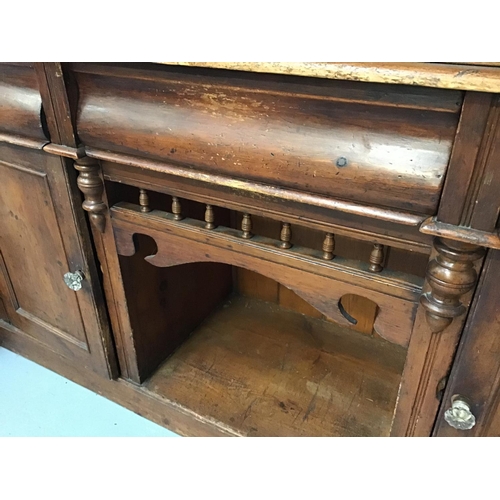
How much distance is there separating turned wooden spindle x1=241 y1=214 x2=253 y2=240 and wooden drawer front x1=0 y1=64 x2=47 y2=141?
43 centimetres

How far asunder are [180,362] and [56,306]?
372 mm

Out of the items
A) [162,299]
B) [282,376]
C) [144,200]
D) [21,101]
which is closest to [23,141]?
[21,101]

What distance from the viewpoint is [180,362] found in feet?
4.35

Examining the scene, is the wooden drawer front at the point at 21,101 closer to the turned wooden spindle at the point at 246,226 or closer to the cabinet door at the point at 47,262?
the cabinet door at the point at 47,262

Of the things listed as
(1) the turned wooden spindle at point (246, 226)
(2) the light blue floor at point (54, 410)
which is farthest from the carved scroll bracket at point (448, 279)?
(2) the light blue floor at point (54, 410)

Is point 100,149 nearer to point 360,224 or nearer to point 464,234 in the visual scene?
point 360,224

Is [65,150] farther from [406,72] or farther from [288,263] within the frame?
[406,72]

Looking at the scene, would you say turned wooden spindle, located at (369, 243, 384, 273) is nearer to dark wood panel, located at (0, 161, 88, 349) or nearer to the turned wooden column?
the turned wooden column

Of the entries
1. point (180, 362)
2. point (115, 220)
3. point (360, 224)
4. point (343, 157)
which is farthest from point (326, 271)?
point (180, 362)

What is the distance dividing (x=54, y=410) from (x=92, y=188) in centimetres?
71

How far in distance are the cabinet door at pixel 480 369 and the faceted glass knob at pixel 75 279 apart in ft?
2.63

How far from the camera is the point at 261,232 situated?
54.1 inches

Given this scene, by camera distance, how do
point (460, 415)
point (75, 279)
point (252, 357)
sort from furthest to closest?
1. point (252, 357)
2. point (75, 279)
3. point (460, 415)

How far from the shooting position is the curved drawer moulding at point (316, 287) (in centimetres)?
75
